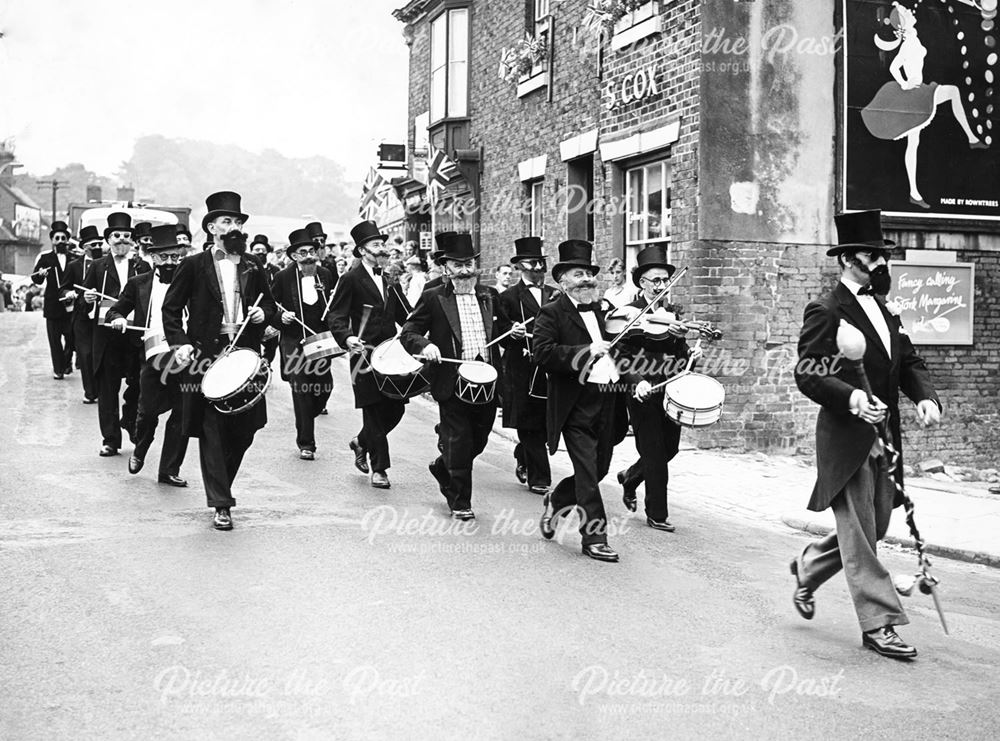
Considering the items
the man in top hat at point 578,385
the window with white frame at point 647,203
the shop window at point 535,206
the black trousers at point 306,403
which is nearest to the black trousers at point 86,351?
the black trousers at point 306,403

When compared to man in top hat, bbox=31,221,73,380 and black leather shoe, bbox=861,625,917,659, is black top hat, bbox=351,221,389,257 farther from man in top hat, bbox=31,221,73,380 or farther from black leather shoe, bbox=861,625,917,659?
man in top hat, bbox=31,221,73,380

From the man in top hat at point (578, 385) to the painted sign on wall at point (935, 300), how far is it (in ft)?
24.7

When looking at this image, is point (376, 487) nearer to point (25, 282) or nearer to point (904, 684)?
point (904, 684)

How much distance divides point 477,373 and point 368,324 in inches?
94.2

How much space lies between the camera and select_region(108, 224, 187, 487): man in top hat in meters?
10.1

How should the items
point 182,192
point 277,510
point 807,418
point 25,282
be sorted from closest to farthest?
point 277,510
point 807,418
point 25,282
point 182,192

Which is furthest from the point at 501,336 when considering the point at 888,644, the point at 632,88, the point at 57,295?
the point at 57,295

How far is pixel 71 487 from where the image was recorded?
32.7ft

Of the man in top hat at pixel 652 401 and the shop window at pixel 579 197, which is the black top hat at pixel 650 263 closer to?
the man in top hat at pixel 652 401

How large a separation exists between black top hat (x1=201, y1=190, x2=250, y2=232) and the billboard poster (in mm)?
8172

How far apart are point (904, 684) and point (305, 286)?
8.75 m

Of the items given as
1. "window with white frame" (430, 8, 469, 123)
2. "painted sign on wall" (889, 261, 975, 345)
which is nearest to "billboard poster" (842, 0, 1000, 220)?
"painted sign on wall" (889, 261, 975, 345)

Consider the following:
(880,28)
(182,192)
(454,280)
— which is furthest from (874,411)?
(182,192)

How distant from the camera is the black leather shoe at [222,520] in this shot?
840 centimetres
